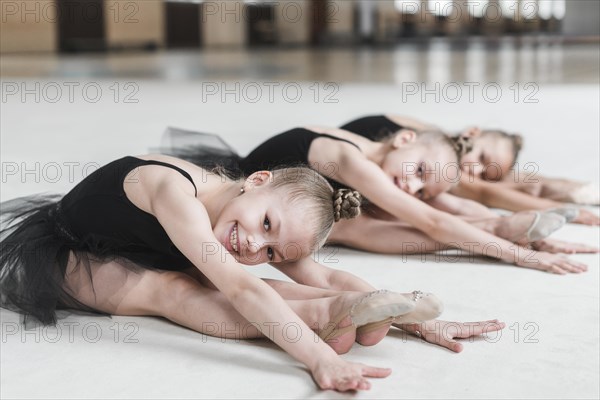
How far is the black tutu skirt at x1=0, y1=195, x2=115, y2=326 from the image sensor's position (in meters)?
1.79

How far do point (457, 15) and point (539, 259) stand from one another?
20.1m

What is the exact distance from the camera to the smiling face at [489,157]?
9.68 feet

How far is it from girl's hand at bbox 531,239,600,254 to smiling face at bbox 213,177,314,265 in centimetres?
100

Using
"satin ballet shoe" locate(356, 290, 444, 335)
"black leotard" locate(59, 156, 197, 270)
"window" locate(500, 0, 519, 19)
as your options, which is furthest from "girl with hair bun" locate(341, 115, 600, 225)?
"window" locate(500, 0, 519, 19)

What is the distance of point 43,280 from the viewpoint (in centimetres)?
180

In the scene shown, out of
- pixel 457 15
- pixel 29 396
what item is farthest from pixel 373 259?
pixel 457 15

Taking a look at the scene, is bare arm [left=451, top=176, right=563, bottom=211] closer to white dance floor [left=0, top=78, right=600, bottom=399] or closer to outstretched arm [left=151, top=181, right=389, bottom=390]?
white dance floor [left=0, top=78, right=600, bottom=399]

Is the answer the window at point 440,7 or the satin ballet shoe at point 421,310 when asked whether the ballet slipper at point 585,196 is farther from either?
the window at point 440,7

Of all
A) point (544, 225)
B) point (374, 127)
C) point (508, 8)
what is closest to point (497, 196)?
point (374, 127)

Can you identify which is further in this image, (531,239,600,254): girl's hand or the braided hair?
(531,239,600,254): girl's hand

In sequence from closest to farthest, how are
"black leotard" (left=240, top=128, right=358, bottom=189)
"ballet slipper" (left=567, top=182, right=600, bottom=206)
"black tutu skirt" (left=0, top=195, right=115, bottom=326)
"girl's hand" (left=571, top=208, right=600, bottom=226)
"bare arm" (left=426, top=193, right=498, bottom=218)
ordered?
"black tutu skirt" (left=0, top=195, right=115, bottom=326)
"black leotard" (left=240, top=128, right=358, bottom=189)
"bare arm" (left=426, top=193, right=498, bottom=218)
"girl's hand" (left=571, top=208, right=600, bottom=226)
"ballet slipper" (left=567, top=182, right=600, bottom=206)

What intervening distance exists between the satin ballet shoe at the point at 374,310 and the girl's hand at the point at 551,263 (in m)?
0.82

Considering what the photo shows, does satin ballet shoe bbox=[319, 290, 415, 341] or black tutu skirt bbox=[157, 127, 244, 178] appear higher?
black tutu skirt bbox=[157, 127, 244, 178]

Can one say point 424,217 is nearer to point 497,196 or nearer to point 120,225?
point 497,196
